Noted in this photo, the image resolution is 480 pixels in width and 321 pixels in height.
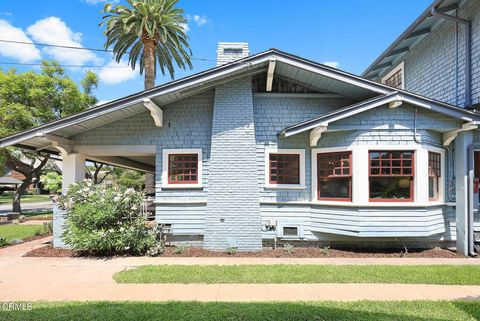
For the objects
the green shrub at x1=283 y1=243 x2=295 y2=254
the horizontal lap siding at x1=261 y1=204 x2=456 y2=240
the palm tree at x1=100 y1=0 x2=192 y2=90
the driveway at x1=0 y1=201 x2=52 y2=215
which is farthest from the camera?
the driveway at x1=0 y1=201 x2=52 y2=215

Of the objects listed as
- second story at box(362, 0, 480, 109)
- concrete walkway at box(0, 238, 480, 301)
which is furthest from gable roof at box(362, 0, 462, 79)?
concrete walkway at box(0, 238, 480, 301)

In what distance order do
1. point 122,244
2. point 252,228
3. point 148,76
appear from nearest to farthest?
point 122,244
point 252,228
point 148,76

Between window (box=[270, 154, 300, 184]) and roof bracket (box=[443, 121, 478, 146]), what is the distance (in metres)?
4.06

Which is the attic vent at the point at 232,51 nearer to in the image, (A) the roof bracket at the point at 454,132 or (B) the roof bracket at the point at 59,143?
(B) the roof bracket at the point at 59,143

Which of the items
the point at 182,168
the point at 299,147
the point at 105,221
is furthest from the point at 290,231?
the point at 105,221

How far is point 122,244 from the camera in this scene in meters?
7.43

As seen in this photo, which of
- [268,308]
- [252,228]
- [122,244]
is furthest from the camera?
[252,228]

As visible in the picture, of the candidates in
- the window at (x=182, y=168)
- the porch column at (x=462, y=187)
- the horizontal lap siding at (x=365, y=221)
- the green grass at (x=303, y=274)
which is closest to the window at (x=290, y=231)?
the horizontal lap siding at (x=365, y=221)

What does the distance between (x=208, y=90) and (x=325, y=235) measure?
17.8 feet

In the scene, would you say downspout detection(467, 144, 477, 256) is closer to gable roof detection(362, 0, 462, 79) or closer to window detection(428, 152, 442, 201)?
window detection(428, 152, 442, 201)

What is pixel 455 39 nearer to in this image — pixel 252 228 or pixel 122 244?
pixel 252 228

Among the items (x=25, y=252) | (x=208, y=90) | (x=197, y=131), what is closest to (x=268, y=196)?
(x=197, y=131)

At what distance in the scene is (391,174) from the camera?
299 inches

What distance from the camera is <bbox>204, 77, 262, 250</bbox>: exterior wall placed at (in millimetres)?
8086
